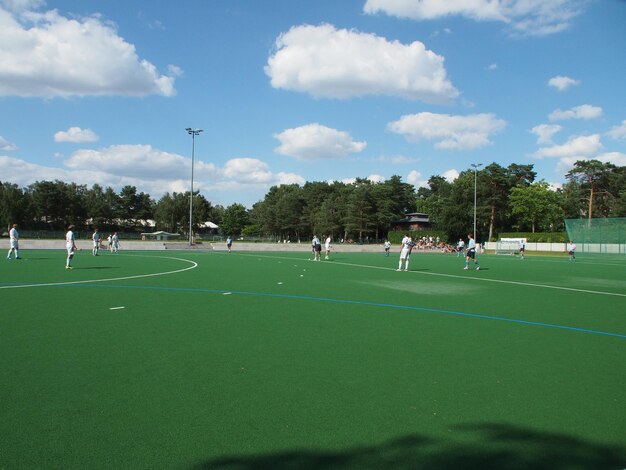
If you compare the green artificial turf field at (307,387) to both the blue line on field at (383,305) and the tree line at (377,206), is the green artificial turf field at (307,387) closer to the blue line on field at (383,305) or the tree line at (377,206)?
the blue line on field at (383,305)

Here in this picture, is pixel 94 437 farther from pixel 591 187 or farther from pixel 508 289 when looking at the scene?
pixel 591 187

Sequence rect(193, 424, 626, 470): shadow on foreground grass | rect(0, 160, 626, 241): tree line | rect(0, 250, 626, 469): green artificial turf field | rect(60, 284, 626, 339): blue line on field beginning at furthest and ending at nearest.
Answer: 1. rect(0, 160, 626, 241): tree line
2. rect(60, 284, 626, 339): blue line on field
3. rect(0, 250, 626, 469): green artificial turf field
4. rect(193, 424, 626, 470): shadow on foreground grass

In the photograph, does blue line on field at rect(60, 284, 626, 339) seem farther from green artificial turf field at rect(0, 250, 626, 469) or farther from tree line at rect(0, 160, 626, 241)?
tree line at rect(0, 160, 626, 241)

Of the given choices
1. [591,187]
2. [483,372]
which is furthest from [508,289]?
[591,187]

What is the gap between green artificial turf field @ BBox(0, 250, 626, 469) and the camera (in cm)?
369

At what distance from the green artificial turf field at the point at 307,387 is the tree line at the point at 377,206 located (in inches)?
2832

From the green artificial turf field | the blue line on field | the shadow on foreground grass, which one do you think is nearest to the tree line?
the blue line on field

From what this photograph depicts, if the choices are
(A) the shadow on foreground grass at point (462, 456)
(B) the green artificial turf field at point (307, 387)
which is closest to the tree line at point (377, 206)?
(B) the green artificial turf field at point (307, 387)

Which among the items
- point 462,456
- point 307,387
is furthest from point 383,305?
point 462,456

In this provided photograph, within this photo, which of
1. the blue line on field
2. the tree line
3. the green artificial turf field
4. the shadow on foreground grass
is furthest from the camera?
the tree line

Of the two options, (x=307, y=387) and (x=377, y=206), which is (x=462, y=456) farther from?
(x=377, y=206)

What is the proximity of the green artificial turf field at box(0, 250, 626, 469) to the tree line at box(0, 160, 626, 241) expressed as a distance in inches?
2832

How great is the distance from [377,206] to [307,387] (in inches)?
3325

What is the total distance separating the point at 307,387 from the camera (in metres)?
5.10
